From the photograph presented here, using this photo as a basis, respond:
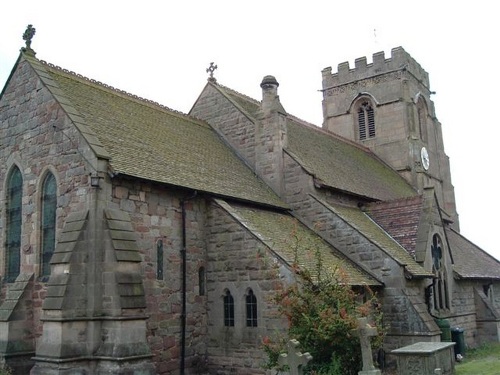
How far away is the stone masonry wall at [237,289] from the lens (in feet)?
55.6

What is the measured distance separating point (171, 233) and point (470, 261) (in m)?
18.8

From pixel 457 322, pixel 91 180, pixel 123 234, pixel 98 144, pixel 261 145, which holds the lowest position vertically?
pixel 457 322

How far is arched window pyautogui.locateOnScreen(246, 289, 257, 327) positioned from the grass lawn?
6.03 metres

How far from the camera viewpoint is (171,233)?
1792 centimetres

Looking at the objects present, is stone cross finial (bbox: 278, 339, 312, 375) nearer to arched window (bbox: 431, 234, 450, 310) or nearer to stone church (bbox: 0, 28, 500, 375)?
stone church (bbox: 0, 28, 500, 375)

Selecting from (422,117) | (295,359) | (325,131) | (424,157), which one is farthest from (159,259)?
(422,117)

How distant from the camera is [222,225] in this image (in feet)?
61.5

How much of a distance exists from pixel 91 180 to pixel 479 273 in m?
20.9

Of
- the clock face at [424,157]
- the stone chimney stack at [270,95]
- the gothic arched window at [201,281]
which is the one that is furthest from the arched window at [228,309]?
the clock face at [424,157]

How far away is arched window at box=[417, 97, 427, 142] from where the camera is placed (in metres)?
39.7

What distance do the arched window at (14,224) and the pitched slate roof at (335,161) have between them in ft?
32.2

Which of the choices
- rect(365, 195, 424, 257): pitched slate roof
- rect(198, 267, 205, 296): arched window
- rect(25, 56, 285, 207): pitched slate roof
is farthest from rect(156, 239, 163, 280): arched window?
rect(365, 195, 424, 257): pitched slate roof

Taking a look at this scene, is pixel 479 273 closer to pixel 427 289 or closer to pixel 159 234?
pixel 427 289

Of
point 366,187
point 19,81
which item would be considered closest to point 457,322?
point 366,187
